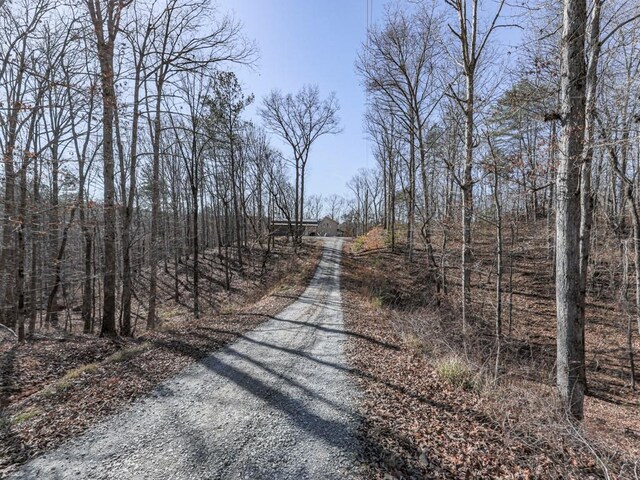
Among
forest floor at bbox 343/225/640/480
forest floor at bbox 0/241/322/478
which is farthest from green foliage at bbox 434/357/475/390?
forest floor at bbox 0/241/322/478

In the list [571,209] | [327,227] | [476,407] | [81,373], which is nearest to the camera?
[476,407]

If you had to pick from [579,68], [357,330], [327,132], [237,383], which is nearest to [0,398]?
[237,383]

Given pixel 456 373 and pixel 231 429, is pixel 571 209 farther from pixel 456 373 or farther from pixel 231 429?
pixel 231 429

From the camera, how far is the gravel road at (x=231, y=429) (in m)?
3.03

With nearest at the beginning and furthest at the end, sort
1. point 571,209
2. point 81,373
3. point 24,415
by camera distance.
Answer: point 24,415 < point 571,209 < point 81,373

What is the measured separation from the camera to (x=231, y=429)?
370cm

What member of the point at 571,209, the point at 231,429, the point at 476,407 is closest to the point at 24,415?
the point at 231,429

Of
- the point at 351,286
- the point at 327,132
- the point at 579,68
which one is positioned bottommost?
the point at 351,286

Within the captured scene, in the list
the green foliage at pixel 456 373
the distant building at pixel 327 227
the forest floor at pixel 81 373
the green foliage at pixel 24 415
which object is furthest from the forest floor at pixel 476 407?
the distant building at pixel 327 227

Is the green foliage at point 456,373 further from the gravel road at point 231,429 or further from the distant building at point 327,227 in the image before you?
the distant building at point 327,227

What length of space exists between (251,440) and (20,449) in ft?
Answer: 7.69

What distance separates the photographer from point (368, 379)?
5.31 m

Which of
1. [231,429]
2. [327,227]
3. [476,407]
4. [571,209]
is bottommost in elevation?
[476,407]

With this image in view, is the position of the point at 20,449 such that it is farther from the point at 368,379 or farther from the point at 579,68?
the point at 579,68
